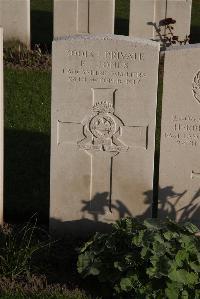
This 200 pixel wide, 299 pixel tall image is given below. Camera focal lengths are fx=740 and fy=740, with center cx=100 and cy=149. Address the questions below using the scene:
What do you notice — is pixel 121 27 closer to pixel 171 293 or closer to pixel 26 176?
pixel 26 176

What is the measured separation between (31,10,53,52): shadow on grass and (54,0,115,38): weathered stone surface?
0.52 m

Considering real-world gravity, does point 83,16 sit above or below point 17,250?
above

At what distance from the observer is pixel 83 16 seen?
12242mm

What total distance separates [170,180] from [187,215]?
0.35 metres

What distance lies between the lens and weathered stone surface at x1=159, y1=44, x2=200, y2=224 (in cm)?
601

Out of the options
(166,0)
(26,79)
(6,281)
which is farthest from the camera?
(166,0)

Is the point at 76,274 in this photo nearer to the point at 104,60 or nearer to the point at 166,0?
the point at 104,60

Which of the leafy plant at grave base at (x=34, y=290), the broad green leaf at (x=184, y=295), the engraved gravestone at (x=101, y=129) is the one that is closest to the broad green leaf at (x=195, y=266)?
the broad green leaf at (x=184, y=295)

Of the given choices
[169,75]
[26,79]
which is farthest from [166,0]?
[169,75]

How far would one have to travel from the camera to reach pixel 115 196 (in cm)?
635

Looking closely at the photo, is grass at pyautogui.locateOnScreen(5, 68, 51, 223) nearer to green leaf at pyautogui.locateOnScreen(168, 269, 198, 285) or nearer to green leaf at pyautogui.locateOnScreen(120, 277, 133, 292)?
green leaf at pyautogui.locateOnScreen(120, 277, 133, 292)

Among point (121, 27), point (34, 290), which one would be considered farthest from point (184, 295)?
point (121, 27)

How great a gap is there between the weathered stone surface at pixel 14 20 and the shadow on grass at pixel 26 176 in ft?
12.0

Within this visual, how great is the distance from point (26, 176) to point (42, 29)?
8.04 m
